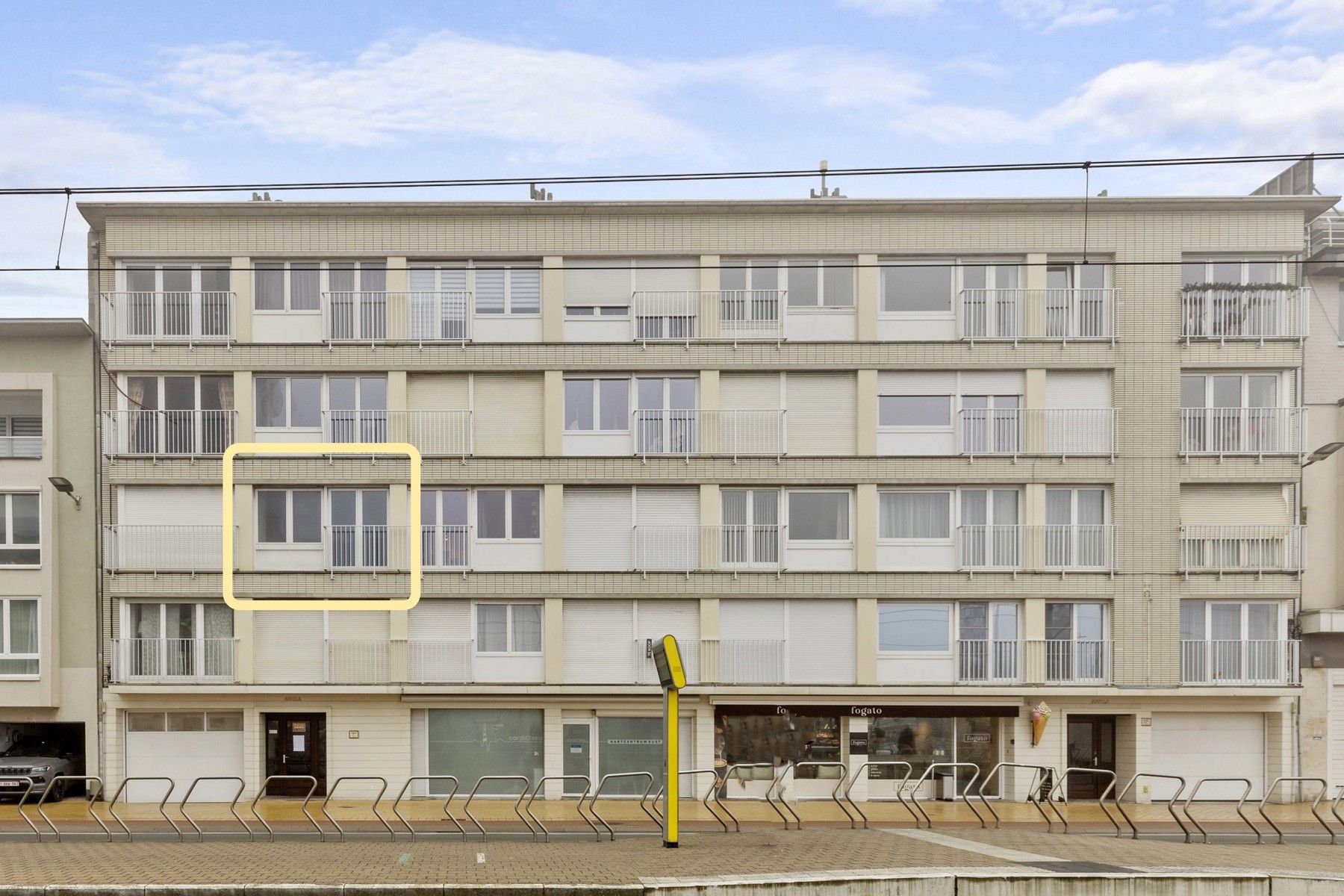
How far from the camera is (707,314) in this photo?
921 inches

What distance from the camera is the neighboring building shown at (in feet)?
76.2

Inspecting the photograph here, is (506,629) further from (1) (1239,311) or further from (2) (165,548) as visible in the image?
(1) (1239,311)

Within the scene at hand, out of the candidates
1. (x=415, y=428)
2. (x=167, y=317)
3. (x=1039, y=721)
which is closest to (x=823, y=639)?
(x=1039, y=721)

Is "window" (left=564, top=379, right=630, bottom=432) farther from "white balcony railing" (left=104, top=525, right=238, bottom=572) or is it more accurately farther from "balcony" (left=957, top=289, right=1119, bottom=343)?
"white balcony railing" (left=104, top=525, right=238, bottom=572)

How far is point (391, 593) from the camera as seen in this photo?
76.0 feet

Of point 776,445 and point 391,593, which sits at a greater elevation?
point 776,445

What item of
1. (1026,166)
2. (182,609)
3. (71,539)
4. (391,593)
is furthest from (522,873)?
(71,539)

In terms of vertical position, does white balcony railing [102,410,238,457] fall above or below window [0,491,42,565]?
above

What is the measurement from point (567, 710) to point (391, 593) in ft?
14.8

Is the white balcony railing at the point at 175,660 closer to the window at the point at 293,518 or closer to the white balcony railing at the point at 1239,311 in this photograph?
the window at the point at 293,518

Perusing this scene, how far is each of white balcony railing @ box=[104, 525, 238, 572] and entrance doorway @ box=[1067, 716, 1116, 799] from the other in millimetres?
18688

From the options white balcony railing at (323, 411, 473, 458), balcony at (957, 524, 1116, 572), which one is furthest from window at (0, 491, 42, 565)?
balcony at (957, 524, 1116, 572)

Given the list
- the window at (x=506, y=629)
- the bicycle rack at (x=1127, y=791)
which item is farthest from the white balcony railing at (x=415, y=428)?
the bicycle rack at (x=1127, y=791)

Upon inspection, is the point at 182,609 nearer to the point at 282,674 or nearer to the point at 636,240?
the point at 282,674
